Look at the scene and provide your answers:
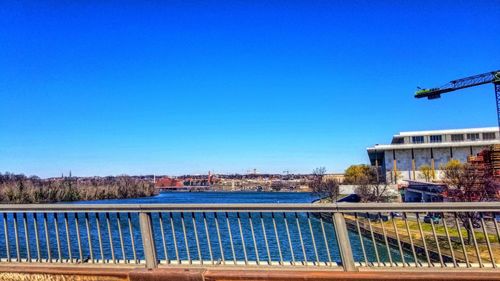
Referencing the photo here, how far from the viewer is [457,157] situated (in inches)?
4513

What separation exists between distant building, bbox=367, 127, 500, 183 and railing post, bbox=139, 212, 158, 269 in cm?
11222

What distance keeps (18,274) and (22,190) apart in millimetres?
116203

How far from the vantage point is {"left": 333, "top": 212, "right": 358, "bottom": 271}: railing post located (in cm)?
629

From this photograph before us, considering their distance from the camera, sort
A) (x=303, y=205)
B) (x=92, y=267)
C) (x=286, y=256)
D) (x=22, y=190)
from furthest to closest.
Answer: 1. (x=22, y=190)
2. (x=286, y=256)
3. (x=92, y=267)
4. (x=303, y=205)

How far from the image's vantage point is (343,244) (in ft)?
20.9

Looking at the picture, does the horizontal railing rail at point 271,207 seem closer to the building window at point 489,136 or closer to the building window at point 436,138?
the building window at point 436,138

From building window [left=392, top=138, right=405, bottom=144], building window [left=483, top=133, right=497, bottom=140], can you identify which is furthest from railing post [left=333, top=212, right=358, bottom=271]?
building window [left=483, top=133, right=497, bottom=140]

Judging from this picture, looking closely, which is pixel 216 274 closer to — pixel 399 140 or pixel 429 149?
pixel 429 149

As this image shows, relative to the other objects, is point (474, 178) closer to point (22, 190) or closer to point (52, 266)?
point (52, 266)

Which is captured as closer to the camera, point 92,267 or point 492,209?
point 492,209

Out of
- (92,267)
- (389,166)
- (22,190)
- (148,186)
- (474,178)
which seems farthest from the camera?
(148,186)

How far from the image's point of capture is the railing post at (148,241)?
6.68 meters

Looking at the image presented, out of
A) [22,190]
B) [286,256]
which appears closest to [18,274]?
[286,256]

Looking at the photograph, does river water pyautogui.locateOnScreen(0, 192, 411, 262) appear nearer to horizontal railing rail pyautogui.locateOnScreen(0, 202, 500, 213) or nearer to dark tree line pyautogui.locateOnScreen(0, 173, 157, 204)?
horizontal railing rail pyautogui.locateOnScreen(0, 202, 500, 213)
